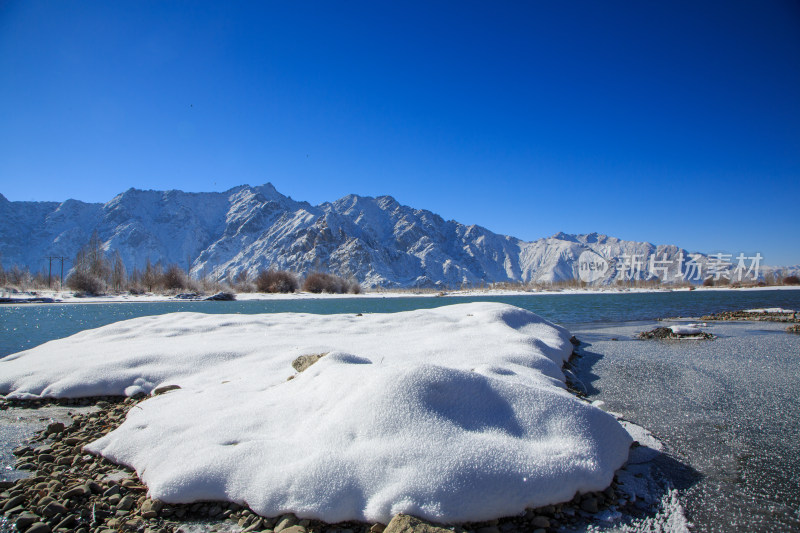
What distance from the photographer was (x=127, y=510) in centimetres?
302

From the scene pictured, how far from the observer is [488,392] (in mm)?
3854

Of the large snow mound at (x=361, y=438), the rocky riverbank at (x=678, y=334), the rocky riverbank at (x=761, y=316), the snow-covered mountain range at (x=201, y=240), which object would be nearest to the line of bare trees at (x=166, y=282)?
the rocky riverbank at (x=761, y=316)

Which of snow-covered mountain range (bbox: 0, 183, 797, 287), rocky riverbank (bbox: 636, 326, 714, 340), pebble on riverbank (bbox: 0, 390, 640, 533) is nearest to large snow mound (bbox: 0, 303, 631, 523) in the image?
pebble on riverbank (bbox: 0, 390, 640, 533)

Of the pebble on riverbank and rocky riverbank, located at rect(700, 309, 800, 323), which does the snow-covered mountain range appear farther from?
the pebble on riverbank

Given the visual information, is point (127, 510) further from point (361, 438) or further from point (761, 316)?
point (761, 316)

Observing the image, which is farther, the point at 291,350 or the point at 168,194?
the point at 168,194

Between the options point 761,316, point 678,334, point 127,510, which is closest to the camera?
point 127,510

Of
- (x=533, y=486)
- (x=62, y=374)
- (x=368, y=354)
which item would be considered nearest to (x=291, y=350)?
(x=368, y=354)

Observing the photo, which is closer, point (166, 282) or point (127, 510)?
point (127, 510)

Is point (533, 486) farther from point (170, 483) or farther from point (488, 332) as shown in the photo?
point (488, 332)

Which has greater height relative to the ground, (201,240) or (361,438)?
(201,240)

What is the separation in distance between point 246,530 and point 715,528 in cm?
341

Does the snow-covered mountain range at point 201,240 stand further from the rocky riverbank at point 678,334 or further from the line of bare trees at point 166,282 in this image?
the rocky riverbank at point 678,334

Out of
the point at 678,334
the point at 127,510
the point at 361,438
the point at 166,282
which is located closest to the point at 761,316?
the point at 678,334
